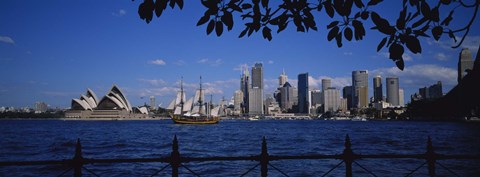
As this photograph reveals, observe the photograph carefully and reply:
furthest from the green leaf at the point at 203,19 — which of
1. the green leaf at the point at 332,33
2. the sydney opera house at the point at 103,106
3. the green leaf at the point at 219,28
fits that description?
the sydney opera house at the point at 103,106

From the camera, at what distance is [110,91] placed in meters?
158

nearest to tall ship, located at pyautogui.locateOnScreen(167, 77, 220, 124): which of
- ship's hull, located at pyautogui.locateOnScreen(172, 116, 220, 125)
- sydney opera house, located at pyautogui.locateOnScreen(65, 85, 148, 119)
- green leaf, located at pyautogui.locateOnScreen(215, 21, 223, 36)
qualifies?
ship's hull, located at pyautogui.locateOnScreen(172, 116, 220, 125)

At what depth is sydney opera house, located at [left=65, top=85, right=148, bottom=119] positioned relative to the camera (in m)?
161

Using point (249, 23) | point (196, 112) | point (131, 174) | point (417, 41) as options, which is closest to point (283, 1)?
point (249, 23)

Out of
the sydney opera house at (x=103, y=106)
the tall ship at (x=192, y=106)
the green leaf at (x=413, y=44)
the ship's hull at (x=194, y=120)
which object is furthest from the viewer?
the sydney opera house at (x=103, y=106)

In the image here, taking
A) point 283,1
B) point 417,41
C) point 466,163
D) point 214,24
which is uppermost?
point 283,1

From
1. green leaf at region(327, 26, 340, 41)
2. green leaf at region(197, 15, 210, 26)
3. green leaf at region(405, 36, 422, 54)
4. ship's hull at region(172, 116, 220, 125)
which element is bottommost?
ship's hull at region(172, 116, 220, 125)

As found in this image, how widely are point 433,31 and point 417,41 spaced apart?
45 centimetres

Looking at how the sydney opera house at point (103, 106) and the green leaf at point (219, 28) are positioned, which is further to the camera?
the sydney opera house at point (103, 106)

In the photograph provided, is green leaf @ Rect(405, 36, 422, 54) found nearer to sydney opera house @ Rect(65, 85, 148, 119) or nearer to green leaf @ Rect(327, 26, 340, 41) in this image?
green leaf @ Rect(327, 26, 340, 41)

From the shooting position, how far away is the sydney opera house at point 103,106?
16088 cm

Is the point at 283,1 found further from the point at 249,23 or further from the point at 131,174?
the point at 131,174

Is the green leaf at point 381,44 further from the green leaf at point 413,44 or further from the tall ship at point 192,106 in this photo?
the tall ship at point 192,106

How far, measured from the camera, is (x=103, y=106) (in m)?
175
